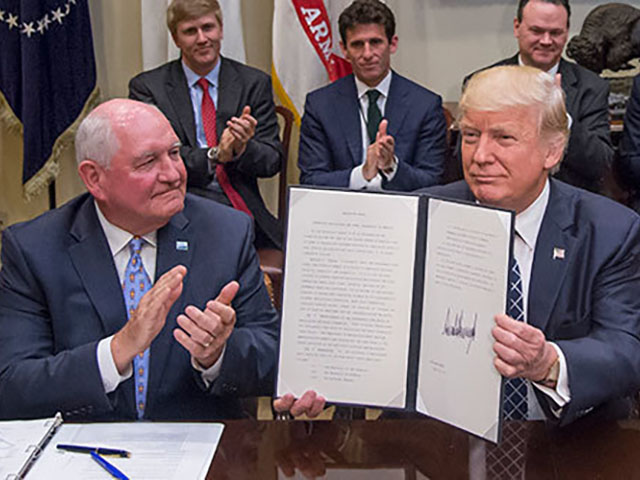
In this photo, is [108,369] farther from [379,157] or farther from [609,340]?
[379,157]

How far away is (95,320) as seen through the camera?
206 centimetres

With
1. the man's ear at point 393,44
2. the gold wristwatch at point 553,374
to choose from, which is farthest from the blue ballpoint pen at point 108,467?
the man's ear at point 393,44

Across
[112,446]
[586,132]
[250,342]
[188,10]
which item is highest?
[188,10]

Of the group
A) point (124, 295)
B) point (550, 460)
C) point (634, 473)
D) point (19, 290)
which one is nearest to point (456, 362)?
point (550, 460)

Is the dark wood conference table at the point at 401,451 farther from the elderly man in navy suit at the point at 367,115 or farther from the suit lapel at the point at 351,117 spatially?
the suit lapel at the point at 351,117

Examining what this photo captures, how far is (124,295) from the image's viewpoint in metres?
2.09

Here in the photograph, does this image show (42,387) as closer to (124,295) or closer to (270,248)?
(124,295)

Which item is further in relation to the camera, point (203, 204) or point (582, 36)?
point (582, 36)

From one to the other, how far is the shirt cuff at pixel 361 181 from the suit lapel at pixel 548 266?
169cm

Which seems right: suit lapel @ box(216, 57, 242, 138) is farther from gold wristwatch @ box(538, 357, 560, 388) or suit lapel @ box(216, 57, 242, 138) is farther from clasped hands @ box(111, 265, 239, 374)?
gold wristwatch @ box(538, 357, 560, 388)

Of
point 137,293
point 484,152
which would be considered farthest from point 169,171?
point 484,152

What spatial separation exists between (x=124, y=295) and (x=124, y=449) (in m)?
0.48

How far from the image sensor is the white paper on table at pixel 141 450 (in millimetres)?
1611

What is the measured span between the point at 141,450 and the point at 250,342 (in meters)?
0.40
